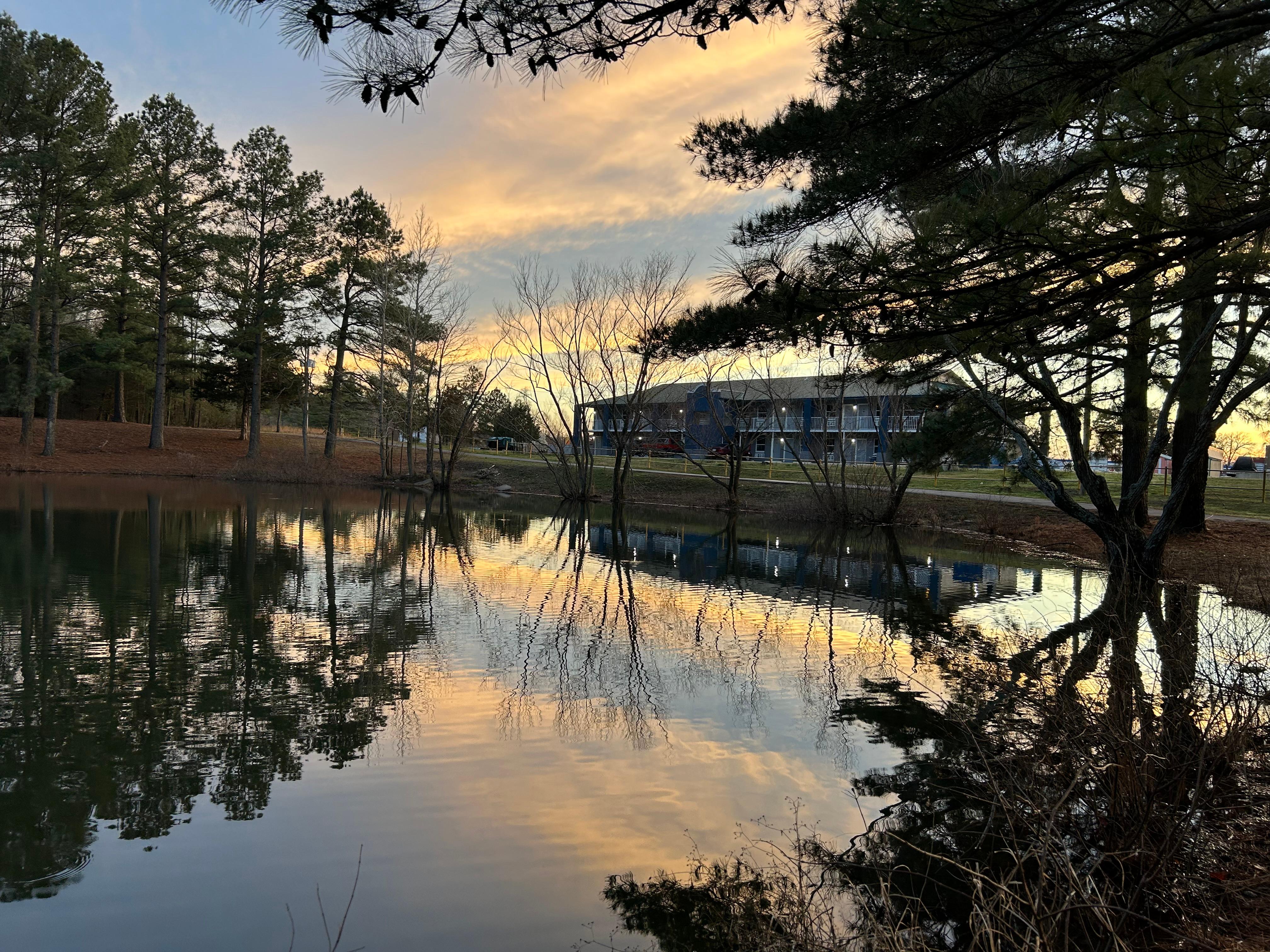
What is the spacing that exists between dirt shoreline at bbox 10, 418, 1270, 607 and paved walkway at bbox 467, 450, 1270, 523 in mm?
350

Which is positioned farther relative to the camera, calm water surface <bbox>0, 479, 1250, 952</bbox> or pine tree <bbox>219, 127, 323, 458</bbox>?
pine tree <bbox>219, 127, 323, 458</bbox>

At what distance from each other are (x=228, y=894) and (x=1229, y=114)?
6.66 meters

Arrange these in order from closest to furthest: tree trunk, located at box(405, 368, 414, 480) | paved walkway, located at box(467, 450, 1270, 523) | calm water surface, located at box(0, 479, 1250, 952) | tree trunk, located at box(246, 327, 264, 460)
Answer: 1. calm water surface, located at box(0, 479, 1250, 952)
2. paved walkway, located at box(467, 450, 1270, 523)
3. tree trunk, located at box(405, 368, 414, 480)
4. tree trunk, located at box(246, 327, 264, 460)

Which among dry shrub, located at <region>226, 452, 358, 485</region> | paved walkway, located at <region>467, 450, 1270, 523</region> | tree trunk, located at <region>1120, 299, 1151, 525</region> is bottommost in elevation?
dry shrub, located at <region>226, 452, 358, 485</region>

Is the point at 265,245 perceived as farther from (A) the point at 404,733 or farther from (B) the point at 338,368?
(A) the point at 404,733

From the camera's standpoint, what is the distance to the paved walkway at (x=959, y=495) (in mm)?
24297

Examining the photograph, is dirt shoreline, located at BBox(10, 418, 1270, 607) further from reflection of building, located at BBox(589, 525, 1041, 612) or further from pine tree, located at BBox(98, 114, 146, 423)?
pine tree, located at BBox(98, 114, 146, 423)

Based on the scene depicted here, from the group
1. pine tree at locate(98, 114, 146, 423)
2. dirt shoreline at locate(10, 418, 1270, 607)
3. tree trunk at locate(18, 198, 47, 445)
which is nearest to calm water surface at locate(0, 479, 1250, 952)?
dirt shoreline at locate(10, 418, 1270, 607)

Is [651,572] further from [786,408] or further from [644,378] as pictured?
[786,408]

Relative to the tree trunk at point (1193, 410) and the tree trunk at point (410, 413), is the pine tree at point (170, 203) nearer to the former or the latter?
the tree trunk at point (410, 413)

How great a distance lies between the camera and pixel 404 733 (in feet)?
21.6

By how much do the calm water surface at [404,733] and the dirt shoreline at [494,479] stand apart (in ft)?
25.6

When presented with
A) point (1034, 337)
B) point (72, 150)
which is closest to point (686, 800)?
point (1034, 337)

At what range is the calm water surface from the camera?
421 centimetres
